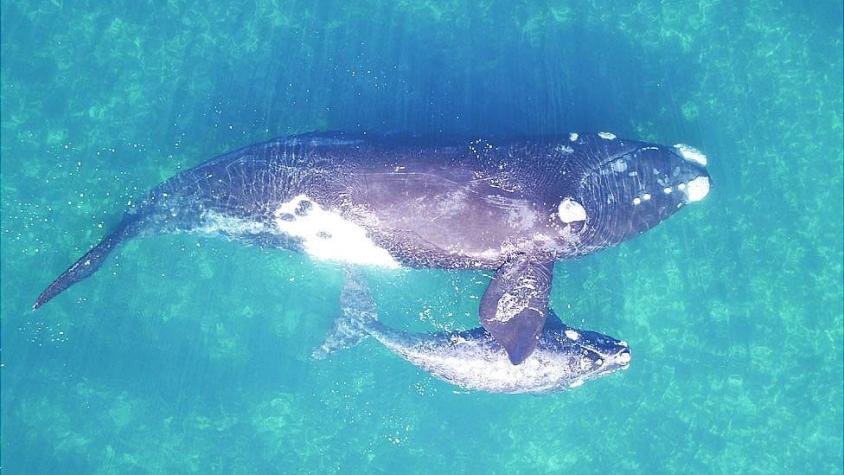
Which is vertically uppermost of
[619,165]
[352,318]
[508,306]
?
[619,165]

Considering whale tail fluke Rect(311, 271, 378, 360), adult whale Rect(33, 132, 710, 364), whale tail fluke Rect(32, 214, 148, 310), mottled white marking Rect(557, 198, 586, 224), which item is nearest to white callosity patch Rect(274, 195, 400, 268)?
adult whale Rect(33, 132, 710, 364)

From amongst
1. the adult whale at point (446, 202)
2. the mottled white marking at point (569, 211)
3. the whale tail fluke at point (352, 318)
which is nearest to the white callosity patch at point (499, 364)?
the whale tail fluke at point (352, 318)

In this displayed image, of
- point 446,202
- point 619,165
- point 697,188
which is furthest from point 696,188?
point 446,202

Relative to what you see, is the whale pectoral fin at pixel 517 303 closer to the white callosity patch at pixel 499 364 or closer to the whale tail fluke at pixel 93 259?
the white callosity patch at pixel 499 364

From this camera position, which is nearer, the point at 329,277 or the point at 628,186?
the point at 628,186

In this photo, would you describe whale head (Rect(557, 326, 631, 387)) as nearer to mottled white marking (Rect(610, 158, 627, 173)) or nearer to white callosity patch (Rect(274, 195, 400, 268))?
mottled white marking (Rect(610, 158, 627, 173))

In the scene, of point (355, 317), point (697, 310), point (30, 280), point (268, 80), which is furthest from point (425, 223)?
point (30, 280)

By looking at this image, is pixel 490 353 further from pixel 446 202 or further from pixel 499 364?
pixel 446 202

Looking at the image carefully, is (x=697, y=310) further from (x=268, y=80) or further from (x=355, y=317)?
(x=268, y=80)
